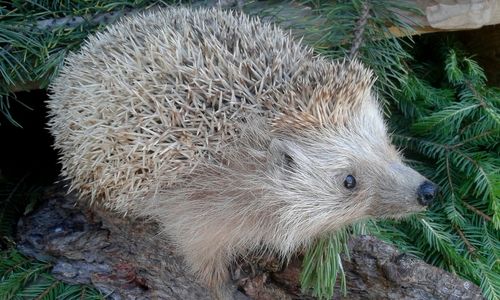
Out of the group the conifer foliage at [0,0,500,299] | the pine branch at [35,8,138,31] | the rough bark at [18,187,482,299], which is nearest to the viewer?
the rough bark at [18,187,482,299]

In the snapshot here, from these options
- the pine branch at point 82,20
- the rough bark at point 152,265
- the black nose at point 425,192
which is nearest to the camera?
the black nose at point 425,192

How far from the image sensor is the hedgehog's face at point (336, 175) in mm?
1617

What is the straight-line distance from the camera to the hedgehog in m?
1.61

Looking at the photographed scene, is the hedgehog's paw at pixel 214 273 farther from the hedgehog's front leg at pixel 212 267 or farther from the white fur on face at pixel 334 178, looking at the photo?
the white fur on face at pixel 334 178

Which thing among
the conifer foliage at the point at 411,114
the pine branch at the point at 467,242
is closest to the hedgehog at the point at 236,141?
the conifer foliage at the point at 411,114

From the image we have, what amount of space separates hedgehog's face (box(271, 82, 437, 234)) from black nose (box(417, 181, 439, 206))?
0.03 metres

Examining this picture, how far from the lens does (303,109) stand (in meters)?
1.59

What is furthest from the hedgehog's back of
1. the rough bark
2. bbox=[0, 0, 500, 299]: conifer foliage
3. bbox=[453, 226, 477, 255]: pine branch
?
bbox=[453, 226, 477, 255]: pine branch

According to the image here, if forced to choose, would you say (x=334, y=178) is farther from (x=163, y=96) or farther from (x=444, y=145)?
(x=444, y=145)

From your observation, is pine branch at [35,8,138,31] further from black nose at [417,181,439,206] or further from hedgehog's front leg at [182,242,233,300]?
black nose at [417,181,439,206]

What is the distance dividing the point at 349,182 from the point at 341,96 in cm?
25

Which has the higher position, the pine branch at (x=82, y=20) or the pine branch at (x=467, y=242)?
the pine branch at (x=82, y=20)

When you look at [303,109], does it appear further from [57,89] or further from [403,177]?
[57,89]

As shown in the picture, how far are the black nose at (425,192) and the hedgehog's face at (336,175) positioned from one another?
3cm
